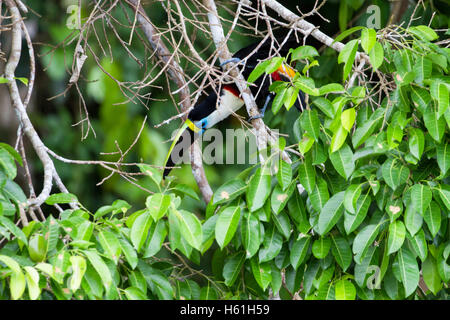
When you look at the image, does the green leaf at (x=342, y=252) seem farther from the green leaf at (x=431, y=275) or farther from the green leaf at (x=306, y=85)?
the green leaf at (x=306, y=85)

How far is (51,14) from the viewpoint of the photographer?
2889mm

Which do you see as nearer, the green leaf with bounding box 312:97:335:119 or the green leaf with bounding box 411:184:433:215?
the green leaf with bounding box 411:184:433:215

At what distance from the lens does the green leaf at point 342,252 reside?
1.59 metres

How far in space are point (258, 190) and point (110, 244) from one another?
412mm

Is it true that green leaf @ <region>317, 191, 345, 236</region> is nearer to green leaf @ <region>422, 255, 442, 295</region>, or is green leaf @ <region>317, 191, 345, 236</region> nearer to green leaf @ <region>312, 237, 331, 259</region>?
green leaf @ <region>312, 237, 331, 259</region>

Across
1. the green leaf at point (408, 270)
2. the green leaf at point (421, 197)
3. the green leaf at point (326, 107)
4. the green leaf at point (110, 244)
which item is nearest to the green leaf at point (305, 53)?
the green leaf at point (326, 107)

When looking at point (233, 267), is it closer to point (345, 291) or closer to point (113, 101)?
point (345, 291)

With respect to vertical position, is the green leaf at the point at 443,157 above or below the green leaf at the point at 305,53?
below

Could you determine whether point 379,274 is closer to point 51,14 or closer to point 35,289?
point 35,289

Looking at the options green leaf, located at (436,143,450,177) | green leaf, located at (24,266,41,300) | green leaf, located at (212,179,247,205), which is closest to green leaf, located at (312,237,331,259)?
green leaf, located at (212,179,247,205)

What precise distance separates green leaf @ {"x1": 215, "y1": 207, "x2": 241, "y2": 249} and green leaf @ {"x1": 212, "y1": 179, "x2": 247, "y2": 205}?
0.11 feet

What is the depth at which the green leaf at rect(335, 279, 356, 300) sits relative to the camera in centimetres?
156

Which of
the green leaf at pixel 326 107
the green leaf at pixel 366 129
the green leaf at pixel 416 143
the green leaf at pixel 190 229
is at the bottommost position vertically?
the green leaf at pixel 190 229

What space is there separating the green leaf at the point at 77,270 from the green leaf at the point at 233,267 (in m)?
0.45
